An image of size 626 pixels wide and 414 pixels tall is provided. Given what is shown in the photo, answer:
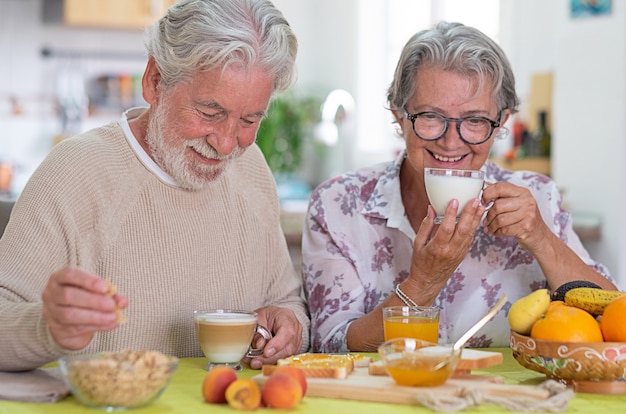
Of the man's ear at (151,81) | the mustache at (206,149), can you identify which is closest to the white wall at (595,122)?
the mustache at (206,149)

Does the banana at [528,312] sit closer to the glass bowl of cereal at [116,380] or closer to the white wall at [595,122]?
the glass bowl of cereal at [116,380]

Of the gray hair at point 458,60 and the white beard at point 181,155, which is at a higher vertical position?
the gray hair at point 458,60

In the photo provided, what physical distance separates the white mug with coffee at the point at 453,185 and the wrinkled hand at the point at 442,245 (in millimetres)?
16

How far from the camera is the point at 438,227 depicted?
2.14 meters

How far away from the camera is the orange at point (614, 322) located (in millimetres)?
1583

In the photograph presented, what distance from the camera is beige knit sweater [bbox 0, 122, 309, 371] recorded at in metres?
1.80

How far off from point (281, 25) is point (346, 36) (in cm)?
481

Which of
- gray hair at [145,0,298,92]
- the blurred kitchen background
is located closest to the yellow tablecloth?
gray hair at [145,0,298,92]

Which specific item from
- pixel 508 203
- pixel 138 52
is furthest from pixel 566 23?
pixel 138 52

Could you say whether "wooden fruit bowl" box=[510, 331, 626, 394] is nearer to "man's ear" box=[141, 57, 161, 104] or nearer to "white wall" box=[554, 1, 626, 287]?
"man's ear" box=[141, 57, 161, 104]

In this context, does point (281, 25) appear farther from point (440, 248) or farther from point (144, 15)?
point (144, 15)

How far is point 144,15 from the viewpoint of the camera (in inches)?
254

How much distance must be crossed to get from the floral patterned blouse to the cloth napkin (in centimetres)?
84

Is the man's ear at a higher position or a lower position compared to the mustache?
higher
